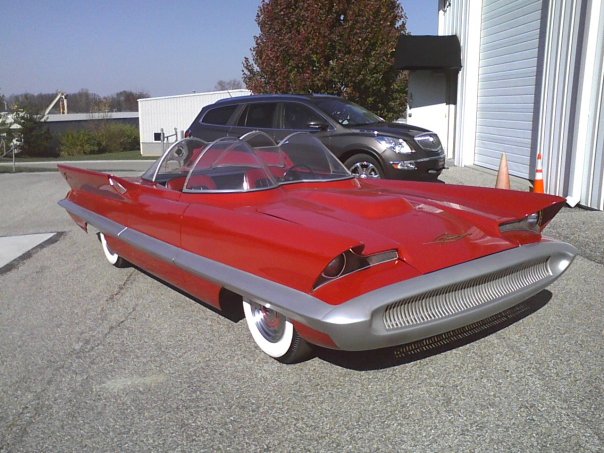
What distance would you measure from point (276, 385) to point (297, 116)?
6482 mm

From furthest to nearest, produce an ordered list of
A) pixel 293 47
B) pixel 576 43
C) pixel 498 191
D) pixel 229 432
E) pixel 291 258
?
pixel 293 47
pixel 576 43
pixel 498 191
pixel 291 258
pixel 229 432

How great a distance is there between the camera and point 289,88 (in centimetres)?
1700

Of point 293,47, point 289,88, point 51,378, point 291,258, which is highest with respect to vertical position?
point 293,47

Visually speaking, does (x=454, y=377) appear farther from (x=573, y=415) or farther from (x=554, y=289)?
(x=554, y=289)

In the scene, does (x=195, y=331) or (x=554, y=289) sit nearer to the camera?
(x=195, y=331)

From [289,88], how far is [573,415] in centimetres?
1533

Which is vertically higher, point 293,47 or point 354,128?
point 293,47

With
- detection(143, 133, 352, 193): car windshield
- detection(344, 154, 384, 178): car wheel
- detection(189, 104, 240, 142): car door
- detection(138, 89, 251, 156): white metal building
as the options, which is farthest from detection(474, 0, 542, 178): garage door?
detection(138, 89, 251, 156): white metal building

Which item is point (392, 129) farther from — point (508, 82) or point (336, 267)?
point (336, 267)

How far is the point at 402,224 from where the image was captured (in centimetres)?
323

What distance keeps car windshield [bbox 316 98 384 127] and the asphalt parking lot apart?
514 cm

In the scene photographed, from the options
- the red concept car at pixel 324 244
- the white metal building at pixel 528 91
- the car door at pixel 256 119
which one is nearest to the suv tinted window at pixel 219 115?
the car door at pixel 256 119

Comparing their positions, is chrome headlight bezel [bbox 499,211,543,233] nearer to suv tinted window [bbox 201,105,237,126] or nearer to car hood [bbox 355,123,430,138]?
car hood [bbox 355,123,430,138]

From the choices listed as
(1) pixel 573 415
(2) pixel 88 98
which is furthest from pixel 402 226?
(2) pixel 88 98
